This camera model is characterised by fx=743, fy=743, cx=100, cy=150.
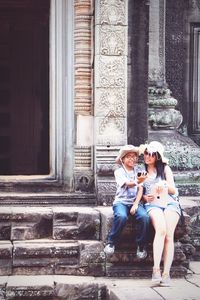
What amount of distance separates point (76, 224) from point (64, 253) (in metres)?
0.44

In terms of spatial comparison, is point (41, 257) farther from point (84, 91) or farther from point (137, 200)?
point (84, 91)

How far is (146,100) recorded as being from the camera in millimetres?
8773

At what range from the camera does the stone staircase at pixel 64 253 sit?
720 centimetres

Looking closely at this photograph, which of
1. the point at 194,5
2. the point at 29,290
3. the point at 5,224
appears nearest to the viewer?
the point at 29,290

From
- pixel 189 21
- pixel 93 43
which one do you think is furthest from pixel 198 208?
pixel 189 21

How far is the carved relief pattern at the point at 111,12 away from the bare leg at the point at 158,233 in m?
2.37

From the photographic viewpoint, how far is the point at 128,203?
7617 mm

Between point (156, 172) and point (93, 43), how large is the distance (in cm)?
186

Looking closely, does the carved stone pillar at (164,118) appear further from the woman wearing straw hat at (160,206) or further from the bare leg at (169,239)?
the bare leg at (169,239)

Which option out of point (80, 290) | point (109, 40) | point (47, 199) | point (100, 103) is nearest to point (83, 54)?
point (109, 40)

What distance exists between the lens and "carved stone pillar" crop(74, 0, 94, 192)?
339 inches

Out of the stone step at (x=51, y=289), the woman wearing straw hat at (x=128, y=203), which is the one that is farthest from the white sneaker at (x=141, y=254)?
the stone step at (x=51, y=289)

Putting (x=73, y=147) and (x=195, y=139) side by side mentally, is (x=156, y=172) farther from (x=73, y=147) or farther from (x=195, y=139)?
(x=195, y=139)

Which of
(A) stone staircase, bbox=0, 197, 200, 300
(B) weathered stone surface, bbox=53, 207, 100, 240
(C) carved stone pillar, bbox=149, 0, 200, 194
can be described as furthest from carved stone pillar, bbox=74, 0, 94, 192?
(C) carved stone pillar, bbox=149, 0, 200, 194
